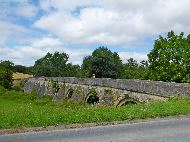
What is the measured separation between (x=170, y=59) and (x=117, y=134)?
125 ft

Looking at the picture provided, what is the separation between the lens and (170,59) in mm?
46500

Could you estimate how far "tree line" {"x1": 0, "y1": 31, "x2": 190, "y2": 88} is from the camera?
4516cm

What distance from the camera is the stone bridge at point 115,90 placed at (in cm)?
2139

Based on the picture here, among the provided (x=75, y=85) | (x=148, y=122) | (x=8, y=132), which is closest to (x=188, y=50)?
(x=75, y=85)

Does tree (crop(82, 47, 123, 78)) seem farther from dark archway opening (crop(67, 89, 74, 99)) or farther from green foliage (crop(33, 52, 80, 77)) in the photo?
green foliage (crop(33, 52, 80, 77))

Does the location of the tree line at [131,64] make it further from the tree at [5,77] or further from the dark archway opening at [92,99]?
the dark archway opening at [92,99]

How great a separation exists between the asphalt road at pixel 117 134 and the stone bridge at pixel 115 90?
29.6 feet

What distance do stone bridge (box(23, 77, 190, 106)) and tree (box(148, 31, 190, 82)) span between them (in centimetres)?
1011

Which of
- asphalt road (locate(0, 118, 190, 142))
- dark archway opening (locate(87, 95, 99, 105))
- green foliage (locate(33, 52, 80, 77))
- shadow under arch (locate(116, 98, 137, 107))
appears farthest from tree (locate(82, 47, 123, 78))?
asphalt road (locate(0, 118, 190, 142))

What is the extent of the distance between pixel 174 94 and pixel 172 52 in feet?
88.4

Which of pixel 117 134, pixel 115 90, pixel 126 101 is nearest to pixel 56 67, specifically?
pixel 115 90

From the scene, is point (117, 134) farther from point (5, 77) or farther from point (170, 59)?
point (5, 77)

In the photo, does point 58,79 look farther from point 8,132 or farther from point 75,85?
point 8,132

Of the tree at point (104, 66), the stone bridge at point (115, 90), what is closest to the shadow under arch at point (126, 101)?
the stone bridge at point (115, 90)
